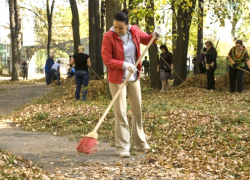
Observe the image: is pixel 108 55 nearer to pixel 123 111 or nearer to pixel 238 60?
pixel 123 111

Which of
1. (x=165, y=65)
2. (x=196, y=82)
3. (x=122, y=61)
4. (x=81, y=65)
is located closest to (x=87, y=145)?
(x=122, y=61)

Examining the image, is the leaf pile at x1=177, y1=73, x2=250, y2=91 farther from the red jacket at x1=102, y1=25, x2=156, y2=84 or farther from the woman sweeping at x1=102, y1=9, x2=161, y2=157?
the red jacket at x1=102, y1=25, x2=156, y2=84

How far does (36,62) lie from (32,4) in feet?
92.7

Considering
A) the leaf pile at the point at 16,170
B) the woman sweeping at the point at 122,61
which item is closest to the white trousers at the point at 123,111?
the woman sweeping at the point at 122,61

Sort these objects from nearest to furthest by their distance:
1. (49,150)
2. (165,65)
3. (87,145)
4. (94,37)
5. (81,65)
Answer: (87,145) → (49,150) → (81,65) → (165,65) → (94,37)

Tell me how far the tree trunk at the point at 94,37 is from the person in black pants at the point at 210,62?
8485 millimetres

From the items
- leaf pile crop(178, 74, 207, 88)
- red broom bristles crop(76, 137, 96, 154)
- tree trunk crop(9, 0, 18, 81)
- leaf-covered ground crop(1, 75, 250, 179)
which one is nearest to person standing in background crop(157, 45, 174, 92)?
leaf pile crop(178, 74, 207, 88)

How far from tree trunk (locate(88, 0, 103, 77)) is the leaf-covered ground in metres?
9.91

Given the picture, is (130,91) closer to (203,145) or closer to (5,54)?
(203,145)

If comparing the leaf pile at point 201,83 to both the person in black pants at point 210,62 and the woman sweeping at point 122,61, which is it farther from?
the woman sweeping at point 122,61

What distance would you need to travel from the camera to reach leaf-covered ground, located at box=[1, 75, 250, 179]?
620 cm

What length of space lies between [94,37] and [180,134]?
54.3 ft

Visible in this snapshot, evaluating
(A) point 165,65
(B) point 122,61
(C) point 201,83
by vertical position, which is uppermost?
(B) point 122,61

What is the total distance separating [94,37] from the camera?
24.7 meters
